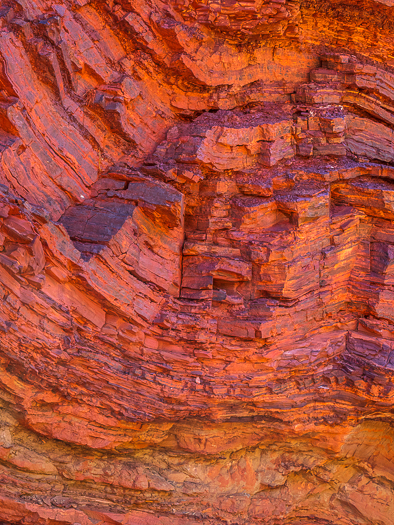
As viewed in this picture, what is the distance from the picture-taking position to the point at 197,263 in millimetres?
9445

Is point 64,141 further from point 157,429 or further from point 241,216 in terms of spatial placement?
point 157,429

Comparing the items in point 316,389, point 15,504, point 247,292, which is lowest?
point 15,504

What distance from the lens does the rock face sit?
8.04 m

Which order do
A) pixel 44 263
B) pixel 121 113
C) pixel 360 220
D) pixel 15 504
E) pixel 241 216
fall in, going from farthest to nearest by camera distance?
1. pixel 360 220
2. pixel 241 216
3. pixel 121 113
4. pixel 15 504
5. pixel 44 263

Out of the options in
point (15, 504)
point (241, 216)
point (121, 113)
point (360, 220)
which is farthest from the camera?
point (360, 220)

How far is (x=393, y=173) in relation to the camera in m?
10.1

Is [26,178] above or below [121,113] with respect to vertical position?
below

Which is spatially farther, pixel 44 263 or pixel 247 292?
pixel 247 292

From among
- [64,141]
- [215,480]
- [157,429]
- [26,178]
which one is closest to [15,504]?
[157,429]

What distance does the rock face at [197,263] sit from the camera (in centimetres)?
804

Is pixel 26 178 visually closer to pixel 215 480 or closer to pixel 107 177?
pixel 107 177

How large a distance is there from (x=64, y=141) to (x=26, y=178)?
3.07 feet

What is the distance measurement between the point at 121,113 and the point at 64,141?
3.31 feet

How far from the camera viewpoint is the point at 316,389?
973 cm
